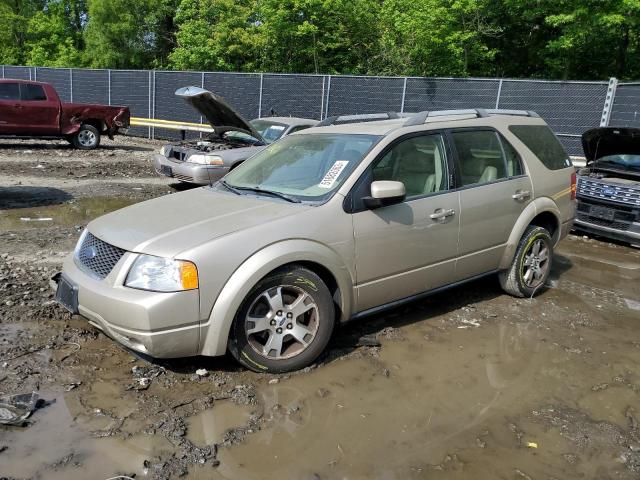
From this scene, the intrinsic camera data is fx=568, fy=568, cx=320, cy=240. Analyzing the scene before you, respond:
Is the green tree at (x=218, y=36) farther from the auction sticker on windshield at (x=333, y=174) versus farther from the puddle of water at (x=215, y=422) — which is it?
the puddle of water at (x=215, y=422)

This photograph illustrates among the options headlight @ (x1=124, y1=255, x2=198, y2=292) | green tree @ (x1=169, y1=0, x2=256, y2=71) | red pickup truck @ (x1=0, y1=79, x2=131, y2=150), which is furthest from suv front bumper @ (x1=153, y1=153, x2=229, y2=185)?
green tree @ (x1=169, y1=0, x2=256, y2=71)

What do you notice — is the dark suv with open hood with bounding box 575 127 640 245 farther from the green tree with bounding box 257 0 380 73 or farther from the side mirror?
the green tree with bounding box 257 0 380 73

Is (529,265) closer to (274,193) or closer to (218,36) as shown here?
(274,193)

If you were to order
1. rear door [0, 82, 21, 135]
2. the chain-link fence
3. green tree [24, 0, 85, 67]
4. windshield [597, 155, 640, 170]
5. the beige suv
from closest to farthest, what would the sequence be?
the beige suv → windshield [597, 155, 640, 170] → the chain-link fence → rear door [0, 82, 21, 135] → green tree [24, 0, 85, 67]

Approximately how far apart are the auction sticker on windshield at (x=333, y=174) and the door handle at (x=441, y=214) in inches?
32.7

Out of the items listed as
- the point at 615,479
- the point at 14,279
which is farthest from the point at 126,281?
the point at 615,479

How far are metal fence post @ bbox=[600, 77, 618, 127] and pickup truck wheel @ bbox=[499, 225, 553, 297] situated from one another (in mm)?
8263

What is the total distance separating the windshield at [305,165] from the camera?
169 inches

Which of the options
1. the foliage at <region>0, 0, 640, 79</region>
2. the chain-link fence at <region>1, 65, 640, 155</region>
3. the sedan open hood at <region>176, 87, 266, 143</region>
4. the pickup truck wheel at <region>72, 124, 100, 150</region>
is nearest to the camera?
the sedan open hood at <region>176, 87, 266, 143</region>

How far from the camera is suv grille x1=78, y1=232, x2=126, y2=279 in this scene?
3.71 m

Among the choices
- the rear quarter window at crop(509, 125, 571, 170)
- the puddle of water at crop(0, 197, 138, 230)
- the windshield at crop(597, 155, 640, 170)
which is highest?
the rear quarter window at crop(509, 125, 571, 170)

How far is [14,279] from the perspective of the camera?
539cm

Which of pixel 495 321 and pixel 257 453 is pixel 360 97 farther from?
pixel 257 453

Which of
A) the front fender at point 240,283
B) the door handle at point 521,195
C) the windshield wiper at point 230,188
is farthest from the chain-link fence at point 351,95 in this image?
the front fender at point 240,283
